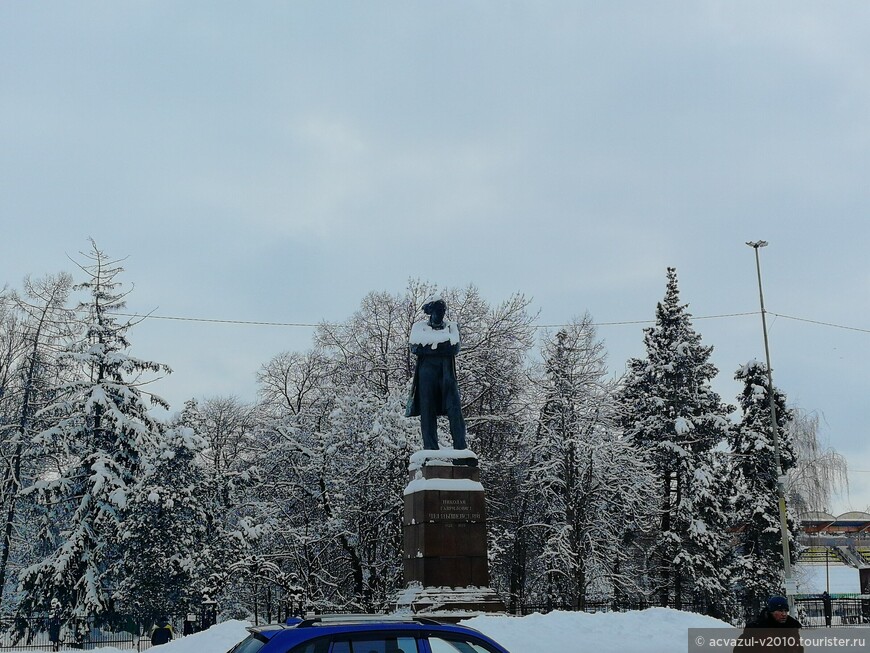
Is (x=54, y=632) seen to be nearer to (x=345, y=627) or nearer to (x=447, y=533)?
(x=447, y=533)

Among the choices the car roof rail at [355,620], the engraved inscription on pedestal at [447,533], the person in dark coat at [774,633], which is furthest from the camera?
the engraved inscription on pedestal at [447,533]

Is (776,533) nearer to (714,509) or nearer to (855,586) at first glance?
(714,509)

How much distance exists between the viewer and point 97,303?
31281 mm

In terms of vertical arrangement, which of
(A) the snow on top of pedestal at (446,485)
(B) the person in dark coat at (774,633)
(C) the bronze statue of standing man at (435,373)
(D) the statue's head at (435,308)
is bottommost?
(B) the person in dark coat at (774,633)

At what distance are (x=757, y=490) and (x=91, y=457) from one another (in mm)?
26122

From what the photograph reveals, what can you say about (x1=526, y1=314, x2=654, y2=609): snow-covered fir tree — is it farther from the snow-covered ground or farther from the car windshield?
the car windshield

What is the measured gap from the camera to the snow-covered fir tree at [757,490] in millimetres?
35344

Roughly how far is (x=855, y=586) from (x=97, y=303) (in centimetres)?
5066

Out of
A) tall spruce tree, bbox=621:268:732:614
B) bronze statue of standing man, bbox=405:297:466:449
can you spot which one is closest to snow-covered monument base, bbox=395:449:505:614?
bronze statue of standing man, bbox=405:297:466:449

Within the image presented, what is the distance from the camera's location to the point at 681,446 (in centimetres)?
3603

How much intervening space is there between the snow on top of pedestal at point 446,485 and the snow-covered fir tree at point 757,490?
22.4 meters

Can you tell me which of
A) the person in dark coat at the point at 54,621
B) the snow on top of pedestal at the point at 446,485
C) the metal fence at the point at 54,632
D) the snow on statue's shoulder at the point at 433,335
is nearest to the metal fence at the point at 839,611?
the snow on top of pedestal at the point at 446,485

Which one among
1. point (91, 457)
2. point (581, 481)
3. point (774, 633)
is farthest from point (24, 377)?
point (774, 633)

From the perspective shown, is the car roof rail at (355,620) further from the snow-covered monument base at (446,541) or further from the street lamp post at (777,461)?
the street lamp post at (777,461)
